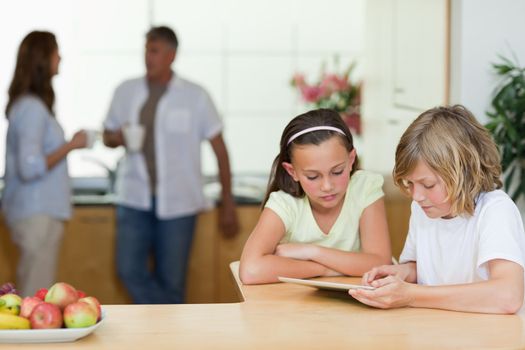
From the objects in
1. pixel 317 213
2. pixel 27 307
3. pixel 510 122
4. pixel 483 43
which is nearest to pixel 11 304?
pixel 27 307

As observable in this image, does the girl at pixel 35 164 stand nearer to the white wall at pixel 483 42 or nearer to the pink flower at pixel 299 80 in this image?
the pink flower at pixel 299 80

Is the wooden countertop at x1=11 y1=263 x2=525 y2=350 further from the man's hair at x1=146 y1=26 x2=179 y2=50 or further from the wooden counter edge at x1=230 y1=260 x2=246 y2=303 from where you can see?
the man's hair at x1=146 y1=26 x2=179 y2=50

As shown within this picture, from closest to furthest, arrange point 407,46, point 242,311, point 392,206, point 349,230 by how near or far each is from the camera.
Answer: point 242,311
point 349,230
point 407,46
point 392,206

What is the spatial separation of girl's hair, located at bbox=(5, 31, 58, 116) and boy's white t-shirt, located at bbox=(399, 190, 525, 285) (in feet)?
7.40

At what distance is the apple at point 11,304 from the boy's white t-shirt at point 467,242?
3.50 feet

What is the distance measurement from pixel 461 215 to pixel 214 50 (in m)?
3.39

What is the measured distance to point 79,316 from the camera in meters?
2.08

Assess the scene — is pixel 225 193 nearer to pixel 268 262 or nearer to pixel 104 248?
pixel 104 248

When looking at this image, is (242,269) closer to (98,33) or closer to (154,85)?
(154,85)

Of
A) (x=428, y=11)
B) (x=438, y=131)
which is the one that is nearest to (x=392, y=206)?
(x=428, y=11)

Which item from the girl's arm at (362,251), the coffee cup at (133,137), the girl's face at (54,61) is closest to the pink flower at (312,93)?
the coffee cup at (133,137)

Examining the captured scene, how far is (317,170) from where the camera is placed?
277 centimetres

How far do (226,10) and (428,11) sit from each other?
188 cm

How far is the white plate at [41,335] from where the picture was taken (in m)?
2.04
